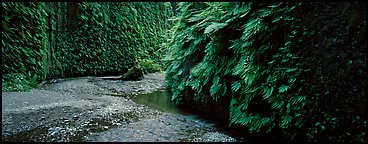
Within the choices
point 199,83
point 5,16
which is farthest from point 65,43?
point 199,83

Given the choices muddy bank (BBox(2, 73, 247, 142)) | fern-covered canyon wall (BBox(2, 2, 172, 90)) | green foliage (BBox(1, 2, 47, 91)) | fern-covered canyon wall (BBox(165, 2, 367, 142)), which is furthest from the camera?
fern-covered canyon wall (BBox(2, 2, 172, 90))

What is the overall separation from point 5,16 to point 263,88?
282 inches

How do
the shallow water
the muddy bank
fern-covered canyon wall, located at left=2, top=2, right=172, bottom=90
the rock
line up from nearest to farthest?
1. the muddy bank
2. the shallow water
3. fern-covered canyon wall, located at left=2, top=2, right=172, bottom=90
4. the rock

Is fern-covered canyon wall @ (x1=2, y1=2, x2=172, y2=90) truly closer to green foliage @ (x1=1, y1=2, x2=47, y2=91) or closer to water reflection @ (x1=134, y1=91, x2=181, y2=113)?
green foliage @ (x1=1, y1=2, x2=47, y2=91)

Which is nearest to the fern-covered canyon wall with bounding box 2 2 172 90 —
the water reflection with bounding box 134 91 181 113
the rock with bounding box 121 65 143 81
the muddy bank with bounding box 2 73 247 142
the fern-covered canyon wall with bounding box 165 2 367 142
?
the rock with bounding box 121 65 143 81

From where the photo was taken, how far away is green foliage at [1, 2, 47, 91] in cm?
631

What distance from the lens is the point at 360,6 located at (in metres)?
2.18

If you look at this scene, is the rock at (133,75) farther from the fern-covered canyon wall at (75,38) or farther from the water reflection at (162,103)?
the water reflection at (162,103)

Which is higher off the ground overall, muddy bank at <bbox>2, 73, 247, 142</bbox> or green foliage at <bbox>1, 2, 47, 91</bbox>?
green foliage at <bbox>1, 2, 47, 91</bbox>

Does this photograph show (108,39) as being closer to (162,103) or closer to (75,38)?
(75,38)

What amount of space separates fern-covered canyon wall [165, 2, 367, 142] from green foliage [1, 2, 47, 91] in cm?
537

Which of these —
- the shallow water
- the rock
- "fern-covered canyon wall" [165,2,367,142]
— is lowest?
the shallow water

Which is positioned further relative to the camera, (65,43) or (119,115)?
(65,43)

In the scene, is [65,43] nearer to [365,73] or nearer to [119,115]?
[119,115]
